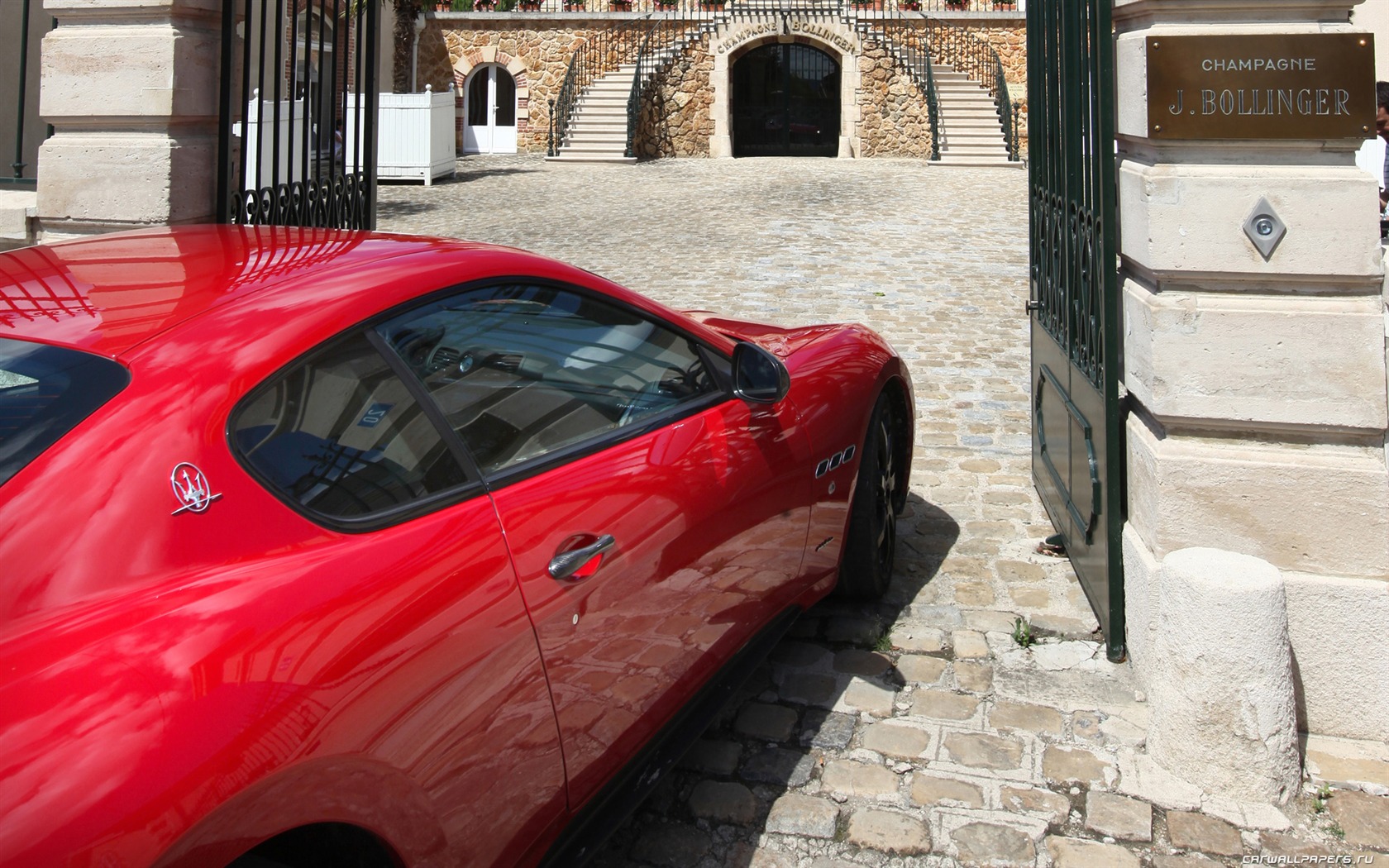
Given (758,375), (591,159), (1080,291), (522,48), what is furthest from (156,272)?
(522,48)

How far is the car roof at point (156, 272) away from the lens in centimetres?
220

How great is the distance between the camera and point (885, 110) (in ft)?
87.7

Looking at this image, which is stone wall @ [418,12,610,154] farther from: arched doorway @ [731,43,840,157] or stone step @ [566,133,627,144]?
arched doorway @ [731,43,840,157]

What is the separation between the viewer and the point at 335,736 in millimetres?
1869

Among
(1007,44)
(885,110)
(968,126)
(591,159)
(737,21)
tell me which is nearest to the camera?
(968,126)

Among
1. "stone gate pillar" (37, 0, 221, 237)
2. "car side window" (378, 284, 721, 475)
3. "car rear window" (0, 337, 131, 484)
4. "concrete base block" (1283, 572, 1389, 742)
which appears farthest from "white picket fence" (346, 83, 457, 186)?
"car rear window" (0, 337, 131, 484)

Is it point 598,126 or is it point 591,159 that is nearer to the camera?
point 591,159

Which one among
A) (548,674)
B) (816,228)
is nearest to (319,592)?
(548,674)

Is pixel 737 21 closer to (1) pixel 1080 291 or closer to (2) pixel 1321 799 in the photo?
(1) pixel 1080 291

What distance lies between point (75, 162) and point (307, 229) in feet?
8.63

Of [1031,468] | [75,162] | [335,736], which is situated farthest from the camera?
[1031,468]

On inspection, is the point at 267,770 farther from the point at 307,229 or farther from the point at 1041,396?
the point at 1041,396

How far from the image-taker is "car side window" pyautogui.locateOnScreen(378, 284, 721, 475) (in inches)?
99.6

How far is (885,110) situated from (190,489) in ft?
86.4
